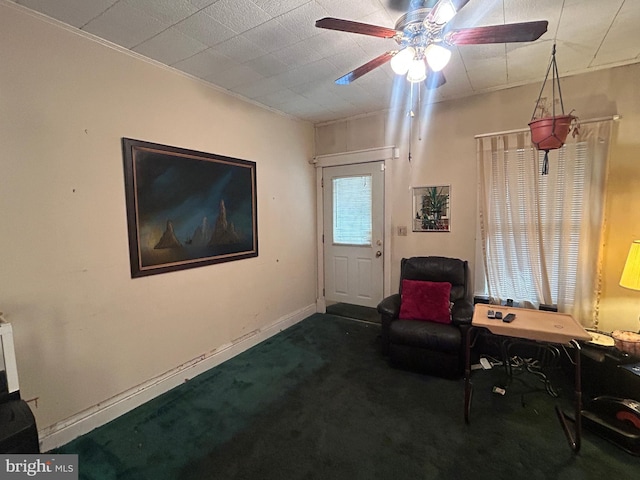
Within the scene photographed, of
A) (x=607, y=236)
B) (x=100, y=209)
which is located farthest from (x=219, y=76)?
(x=607, y=236)

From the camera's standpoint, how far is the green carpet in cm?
172

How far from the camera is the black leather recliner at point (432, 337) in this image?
2.60 metres

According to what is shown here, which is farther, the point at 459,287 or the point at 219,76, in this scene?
the point at 459,287

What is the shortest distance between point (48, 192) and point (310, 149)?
297 centimetres

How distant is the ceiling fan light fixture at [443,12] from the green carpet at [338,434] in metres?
2.32

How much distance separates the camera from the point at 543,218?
287 cm

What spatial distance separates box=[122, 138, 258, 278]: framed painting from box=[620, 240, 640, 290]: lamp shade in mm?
3221

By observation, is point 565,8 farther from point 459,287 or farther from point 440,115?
point 459,287

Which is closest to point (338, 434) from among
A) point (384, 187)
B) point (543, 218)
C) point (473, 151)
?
point (543, 218)

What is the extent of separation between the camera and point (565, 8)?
72.1 inches

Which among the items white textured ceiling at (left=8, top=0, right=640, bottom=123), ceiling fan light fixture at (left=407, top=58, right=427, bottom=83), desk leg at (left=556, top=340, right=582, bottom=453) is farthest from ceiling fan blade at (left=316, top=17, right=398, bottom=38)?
desk leg at (left=556, top=340, right=582, bottom=453)

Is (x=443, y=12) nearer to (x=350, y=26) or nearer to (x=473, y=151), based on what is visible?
(x=350, y=26)

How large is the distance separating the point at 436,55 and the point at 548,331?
1.76 meters

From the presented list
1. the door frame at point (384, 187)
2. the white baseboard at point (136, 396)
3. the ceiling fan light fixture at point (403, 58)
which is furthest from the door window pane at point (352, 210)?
the ceiling fan light fixture at point (403, 58)
